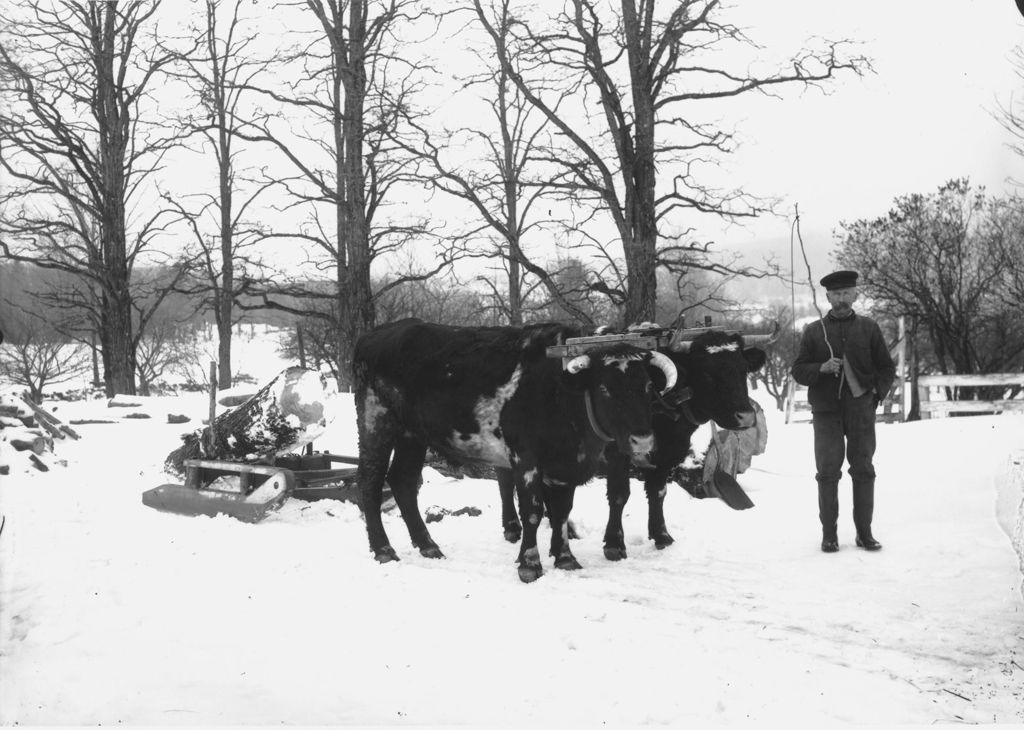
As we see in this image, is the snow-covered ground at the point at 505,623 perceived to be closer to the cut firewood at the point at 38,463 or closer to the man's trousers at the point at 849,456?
the man's trousers at the point at 849,456

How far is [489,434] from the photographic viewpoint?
672 cm

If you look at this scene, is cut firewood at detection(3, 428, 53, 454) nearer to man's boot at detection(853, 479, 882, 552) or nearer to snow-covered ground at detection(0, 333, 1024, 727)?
snow-covered ground at detection(0, 333, 1024, 727)

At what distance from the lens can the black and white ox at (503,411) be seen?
6227 millimetres

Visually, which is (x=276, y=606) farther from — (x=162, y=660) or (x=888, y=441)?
(x=888, y=441)

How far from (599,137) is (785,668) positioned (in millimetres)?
10872

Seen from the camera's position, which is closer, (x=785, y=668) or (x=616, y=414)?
(x=785, y=668)

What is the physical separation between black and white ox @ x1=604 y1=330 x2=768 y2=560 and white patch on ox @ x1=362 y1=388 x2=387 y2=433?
209 cm

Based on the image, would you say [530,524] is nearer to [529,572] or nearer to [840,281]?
[529,572]

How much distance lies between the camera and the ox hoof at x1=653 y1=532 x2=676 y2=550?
279 inches

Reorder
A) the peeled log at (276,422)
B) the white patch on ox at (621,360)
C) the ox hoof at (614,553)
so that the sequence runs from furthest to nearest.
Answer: the peeled log at (276,422)
the ox hoof at (614,553)
the white patch on ox at (621,360)

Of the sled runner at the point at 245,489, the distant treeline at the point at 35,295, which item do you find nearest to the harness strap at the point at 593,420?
the sled runner at the point at 245,489

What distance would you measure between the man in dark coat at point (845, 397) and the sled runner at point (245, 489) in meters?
4.72

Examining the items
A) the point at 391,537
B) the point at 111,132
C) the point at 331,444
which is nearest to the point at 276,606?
the point at 391,537

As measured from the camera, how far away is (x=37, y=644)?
4289mm
